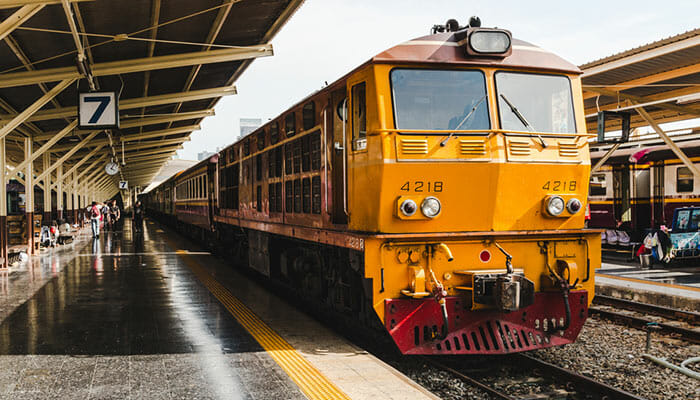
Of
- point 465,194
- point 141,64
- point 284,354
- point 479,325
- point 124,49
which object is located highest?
point 124,49

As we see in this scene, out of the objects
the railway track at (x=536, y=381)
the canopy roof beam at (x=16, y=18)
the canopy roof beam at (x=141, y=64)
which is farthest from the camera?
the canopy roof beam at (x=141, y=64)

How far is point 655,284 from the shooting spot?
38.8ft

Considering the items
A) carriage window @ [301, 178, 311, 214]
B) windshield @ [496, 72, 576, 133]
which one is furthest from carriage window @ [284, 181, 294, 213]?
windshield @ [496, 72, 576, 133]

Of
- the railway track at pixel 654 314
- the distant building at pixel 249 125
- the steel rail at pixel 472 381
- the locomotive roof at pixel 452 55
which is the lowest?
the railway track at pixel 654 314

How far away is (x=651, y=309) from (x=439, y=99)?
5.95 m

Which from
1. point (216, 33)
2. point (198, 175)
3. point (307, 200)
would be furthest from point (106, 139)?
point (307, 200)

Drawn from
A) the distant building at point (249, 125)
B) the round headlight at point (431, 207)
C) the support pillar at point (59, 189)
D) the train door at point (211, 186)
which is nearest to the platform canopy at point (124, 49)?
the train door at point (211, 186)

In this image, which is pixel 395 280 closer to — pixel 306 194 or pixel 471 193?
pixel 471 193

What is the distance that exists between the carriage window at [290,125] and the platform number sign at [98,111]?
4419mm

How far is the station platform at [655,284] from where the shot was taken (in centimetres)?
1047

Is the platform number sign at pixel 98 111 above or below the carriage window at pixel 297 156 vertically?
above

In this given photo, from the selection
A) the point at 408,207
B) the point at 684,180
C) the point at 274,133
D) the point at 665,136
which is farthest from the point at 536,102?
the point at 684,180

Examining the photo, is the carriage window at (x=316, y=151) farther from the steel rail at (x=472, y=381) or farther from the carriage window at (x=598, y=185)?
the carriage window at (x=598, y=185)

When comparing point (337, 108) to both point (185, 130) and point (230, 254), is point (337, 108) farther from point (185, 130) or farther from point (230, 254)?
point (185, 130)
